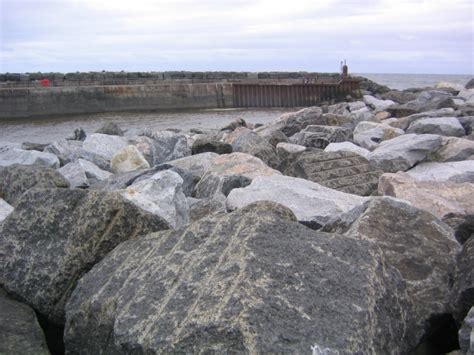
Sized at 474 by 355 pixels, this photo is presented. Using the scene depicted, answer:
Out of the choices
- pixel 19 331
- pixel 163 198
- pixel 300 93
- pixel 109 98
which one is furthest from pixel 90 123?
pixel 19 331

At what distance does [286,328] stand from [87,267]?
48.4 inches

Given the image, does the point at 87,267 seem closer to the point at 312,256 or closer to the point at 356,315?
the point at 312,256

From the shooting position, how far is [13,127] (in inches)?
920

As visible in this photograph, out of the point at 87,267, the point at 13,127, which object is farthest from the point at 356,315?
the point at 13,127

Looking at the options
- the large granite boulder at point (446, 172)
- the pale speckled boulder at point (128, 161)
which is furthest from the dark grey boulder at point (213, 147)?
the large granite boulder at point (446, 172)

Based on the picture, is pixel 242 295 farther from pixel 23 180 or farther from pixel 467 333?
pixel 23 180

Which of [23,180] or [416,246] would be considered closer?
[416,246]

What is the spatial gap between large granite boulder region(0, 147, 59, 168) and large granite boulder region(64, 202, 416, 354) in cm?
518

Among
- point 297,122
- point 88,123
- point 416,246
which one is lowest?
point 88,123

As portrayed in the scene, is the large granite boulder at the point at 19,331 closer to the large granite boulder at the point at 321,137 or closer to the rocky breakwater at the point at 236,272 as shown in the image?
the rocky breakwater at the point at 236,272

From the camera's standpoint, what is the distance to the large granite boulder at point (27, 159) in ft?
24.2

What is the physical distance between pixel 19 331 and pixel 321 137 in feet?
22.4

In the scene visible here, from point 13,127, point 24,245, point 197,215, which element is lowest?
point 13,127

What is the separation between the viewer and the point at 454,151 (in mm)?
6719
